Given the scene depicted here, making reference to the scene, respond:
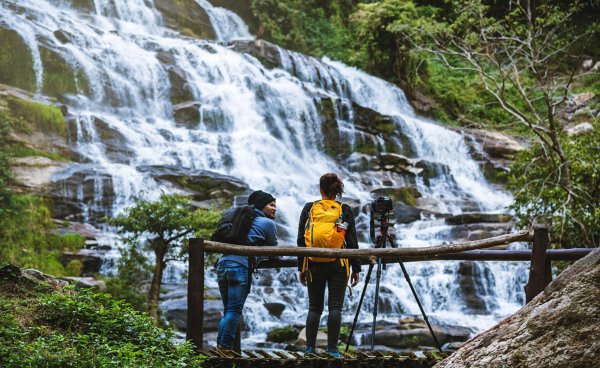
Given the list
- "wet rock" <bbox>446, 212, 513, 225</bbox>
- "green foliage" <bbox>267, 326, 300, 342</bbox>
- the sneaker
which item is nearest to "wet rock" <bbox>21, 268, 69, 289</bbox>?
the sneaker

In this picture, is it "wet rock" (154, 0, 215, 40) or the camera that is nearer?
the camera

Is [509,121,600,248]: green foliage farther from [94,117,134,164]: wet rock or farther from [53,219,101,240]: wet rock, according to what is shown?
[94,117,134,164]: wet rock

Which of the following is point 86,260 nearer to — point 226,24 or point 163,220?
point 163,220

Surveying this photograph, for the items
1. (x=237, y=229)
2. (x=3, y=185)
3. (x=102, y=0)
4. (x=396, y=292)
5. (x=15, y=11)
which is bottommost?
(x=396, y=292)

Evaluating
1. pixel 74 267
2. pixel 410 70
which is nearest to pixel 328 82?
pixel 410 70

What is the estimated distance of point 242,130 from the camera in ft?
68.2

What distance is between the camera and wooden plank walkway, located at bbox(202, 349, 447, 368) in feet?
15.5

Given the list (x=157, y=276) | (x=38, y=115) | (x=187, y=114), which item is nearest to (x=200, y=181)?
(x=38, y=115)

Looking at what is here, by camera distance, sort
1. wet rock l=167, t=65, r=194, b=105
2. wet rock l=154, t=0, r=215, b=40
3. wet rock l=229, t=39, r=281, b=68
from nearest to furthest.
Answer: wet rock l=167, t=65, r=194, b=105 < wet rock l=229, t=39, r=281, b=68 < wet rock l=154, t=0, r=215, b=40

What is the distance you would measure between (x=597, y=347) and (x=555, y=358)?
19 centimetres

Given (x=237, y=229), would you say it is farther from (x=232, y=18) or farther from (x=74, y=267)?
(x=232, y=18)

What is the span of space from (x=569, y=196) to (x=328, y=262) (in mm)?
7599

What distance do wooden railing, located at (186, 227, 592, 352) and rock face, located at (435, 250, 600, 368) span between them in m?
1.65

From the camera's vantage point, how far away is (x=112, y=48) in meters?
21.3
